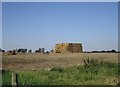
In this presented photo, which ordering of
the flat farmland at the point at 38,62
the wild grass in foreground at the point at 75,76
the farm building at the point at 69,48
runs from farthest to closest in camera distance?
the farm building at the point at 69,48
the flat farmland at the point at 38,62
the wild grass in foreground at the point at 75,76

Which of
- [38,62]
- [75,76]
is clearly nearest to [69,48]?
[38,62]

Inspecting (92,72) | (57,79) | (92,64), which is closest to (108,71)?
(92,72)

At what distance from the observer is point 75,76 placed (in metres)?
15.6

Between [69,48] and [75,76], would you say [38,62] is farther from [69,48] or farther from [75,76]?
[69,48]

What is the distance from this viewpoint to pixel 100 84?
14094 millimetres

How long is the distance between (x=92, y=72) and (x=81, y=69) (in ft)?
3.39

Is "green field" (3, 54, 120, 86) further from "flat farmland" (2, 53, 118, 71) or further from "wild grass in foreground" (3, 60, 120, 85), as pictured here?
"flat farmland" (2, 53, 118, 71)

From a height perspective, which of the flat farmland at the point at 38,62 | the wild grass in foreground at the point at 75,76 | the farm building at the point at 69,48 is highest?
the farm building at the point at 69,48

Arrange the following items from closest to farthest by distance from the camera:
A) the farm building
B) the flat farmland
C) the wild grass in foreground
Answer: the wild grass in foreground, the flat farmland, the farm building

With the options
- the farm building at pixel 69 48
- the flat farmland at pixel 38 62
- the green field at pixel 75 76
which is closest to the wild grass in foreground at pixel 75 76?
the green field at pixel 75 76

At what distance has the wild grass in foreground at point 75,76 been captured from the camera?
13.4m

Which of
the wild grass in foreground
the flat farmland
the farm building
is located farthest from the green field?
the farm building

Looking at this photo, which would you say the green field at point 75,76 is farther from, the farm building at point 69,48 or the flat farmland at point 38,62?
the farm building at point 69,48

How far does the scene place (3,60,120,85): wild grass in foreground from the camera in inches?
528
